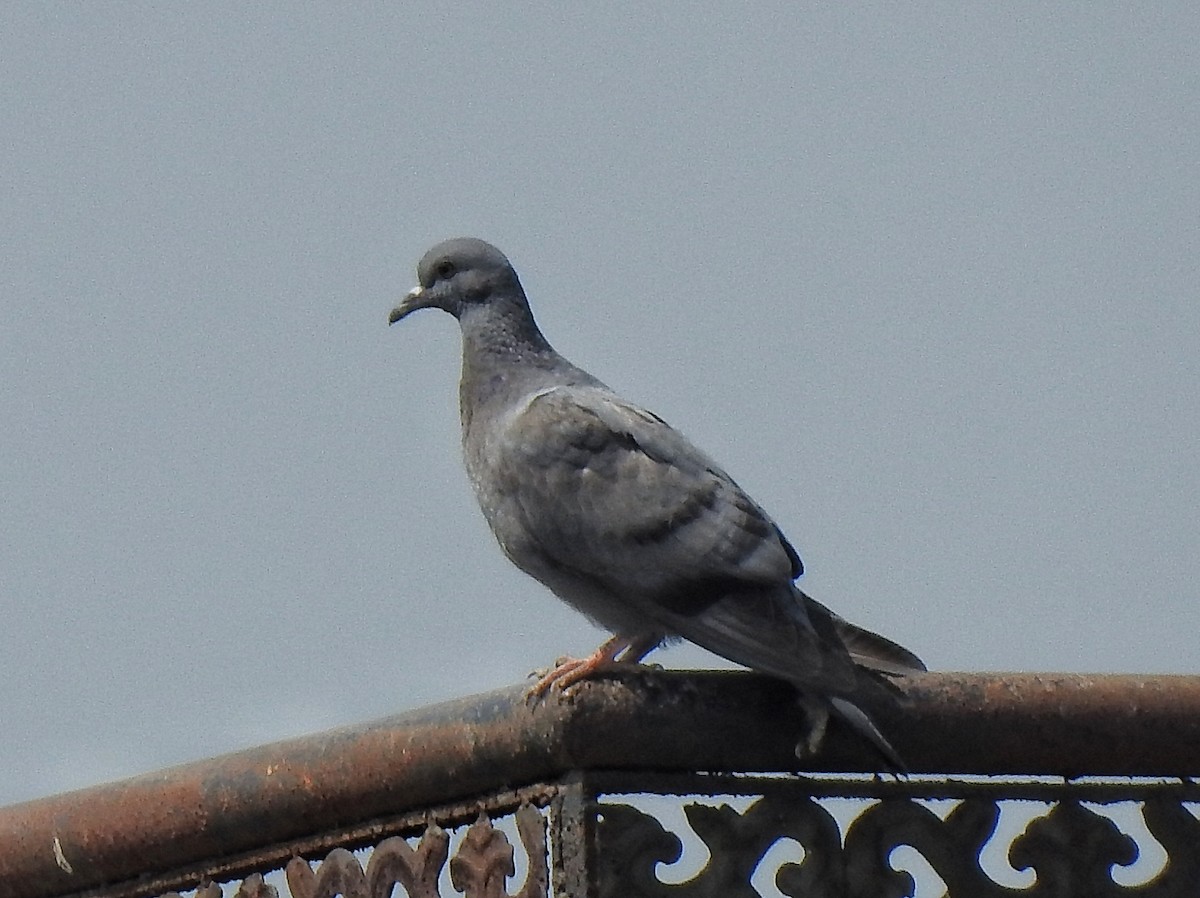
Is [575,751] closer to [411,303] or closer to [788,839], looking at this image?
[788,839]

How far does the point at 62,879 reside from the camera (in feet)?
13.9

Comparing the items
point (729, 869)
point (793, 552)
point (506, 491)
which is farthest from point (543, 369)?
point (729, 869)

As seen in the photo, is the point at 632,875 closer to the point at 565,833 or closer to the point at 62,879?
the point at 565,833

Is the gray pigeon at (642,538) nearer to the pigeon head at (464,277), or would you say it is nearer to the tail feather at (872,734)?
the tail feather at (872,734)

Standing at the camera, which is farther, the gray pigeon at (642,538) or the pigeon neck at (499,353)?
the pigeon neck at (499,353)

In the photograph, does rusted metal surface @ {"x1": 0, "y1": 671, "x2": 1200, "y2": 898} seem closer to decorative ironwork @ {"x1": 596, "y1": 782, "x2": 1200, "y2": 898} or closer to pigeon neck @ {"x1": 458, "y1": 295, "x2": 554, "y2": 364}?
decorative ironwork @ {"x1": 596, "y1": 782, "x2": 1200, "y2": 898}

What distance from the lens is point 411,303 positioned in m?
6.21

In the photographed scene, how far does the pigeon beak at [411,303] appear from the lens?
6.20 m

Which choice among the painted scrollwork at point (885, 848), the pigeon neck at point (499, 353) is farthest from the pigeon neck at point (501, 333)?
the painted scrollwork at point (885, 848)

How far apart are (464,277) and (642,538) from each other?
1.68m

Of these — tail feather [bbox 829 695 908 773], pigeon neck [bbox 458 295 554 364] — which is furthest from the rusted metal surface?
pigeon neck [bbox 458 295 554 364]

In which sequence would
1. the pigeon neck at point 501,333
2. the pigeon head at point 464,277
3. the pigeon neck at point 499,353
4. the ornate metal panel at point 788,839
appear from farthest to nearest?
the pigeon head at point 464,277 → the pigeon neck at point 501,333 → the pigeon neck at point 499,353 → the ornate metal panel at point 788,839

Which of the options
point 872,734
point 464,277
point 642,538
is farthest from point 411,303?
point 872,734

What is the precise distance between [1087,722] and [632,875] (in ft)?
3.20
